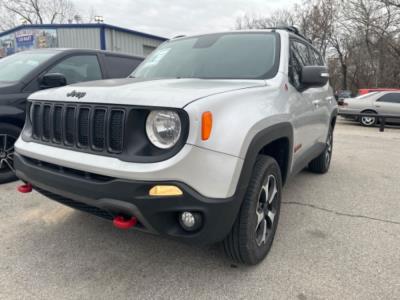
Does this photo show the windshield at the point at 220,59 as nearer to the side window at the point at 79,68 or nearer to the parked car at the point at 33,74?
the parked car at the point at 33,74

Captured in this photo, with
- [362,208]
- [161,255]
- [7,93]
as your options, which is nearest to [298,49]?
[362,208]

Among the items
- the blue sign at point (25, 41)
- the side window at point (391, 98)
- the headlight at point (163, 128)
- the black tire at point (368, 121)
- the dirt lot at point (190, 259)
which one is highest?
the blue sign at point (25, 41)

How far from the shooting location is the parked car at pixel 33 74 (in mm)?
3949

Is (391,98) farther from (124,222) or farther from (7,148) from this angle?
(124,222)

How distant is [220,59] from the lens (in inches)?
119

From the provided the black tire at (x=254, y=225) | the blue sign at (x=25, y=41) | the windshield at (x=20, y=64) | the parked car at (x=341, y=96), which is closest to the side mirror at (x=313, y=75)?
the black tire at (x=254, y=225)

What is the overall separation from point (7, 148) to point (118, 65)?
2089 mm

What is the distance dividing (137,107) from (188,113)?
32 cm

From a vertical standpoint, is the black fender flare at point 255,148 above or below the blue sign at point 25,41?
below

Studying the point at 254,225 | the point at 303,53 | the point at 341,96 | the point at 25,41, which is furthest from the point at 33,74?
the point at 341,96

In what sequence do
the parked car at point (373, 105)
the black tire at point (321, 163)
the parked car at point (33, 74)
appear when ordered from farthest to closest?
the parked car at point (373, 105)
the black tire at point (321, 163)
the parked car at point (33, 74)

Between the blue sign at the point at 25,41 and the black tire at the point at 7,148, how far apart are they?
15775 millimetres

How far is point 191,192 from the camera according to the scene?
1789mm

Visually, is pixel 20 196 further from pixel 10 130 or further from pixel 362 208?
pixel 362 208
